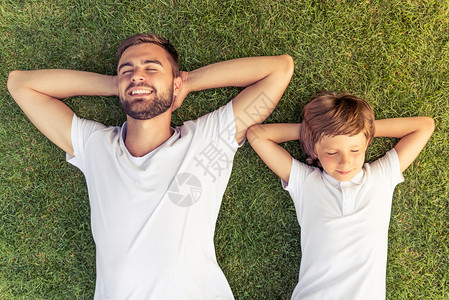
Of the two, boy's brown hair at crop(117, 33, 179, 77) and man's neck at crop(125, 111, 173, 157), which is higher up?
boy's brown hair at crop(117, 33, 179, 77)

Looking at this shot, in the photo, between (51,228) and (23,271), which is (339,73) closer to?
(51,228)

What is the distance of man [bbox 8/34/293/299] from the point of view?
219 cm

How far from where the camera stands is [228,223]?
9.11ft

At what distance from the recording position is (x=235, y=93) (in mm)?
2770

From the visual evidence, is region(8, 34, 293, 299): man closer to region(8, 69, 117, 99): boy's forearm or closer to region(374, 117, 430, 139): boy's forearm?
region(8, 69, 117, 99): boy's forearm

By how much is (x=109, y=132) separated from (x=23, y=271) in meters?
1.56

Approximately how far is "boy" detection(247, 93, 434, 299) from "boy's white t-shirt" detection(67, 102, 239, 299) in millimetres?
438

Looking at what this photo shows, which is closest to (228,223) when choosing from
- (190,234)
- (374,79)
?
(190,234)

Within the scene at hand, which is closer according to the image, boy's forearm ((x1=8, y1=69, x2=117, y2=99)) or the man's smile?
the man's smile

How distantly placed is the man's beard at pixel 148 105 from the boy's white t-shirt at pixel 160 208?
239mm

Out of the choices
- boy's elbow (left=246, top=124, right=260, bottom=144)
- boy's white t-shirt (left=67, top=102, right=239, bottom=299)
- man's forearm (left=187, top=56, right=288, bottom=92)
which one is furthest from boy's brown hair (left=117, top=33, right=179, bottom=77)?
boy's elbow (left=246, top=124, right=260, bottom=144)

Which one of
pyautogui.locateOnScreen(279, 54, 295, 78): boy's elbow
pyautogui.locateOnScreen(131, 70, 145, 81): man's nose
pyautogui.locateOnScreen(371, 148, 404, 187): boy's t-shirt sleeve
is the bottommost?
pyautogui.locateOnScreen(371, 148, 404, 187): boy's t-shirt sleeve

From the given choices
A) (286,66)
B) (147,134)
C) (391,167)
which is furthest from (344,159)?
(147,134)
